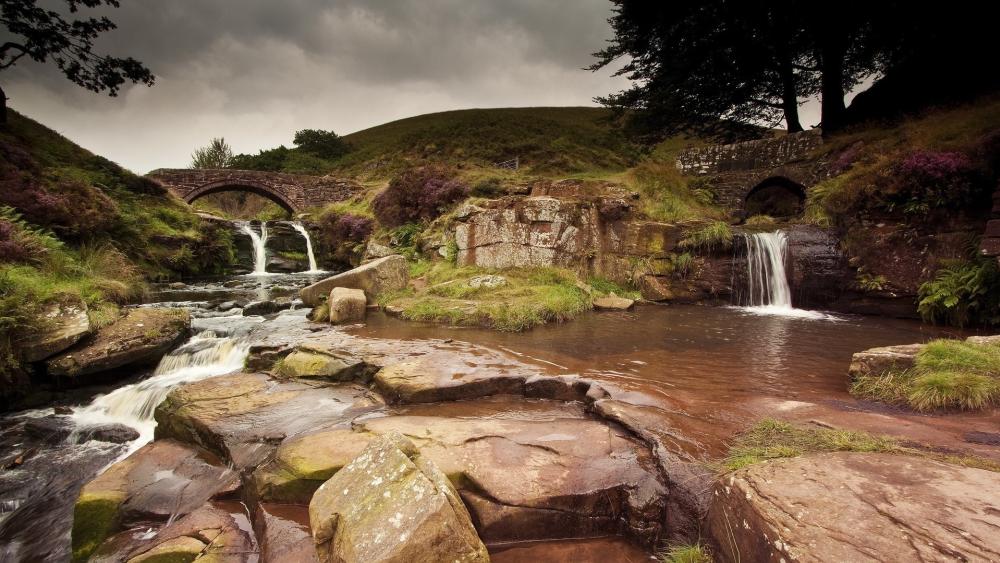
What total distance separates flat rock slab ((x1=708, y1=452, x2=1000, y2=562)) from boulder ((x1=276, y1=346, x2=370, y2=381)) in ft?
14.3

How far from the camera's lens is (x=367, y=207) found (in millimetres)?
19000

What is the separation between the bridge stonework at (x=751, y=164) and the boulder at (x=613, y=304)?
7062mm

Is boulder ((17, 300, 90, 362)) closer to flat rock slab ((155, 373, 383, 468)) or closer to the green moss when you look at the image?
flat rock slab ((155, 373, 383, 468))

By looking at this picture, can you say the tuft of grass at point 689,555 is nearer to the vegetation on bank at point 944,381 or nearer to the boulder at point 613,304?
the vegetation on bank at point 944,381

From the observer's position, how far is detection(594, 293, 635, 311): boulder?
34.5 feet

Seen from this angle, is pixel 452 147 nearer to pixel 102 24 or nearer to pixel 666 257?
pixel 102 24

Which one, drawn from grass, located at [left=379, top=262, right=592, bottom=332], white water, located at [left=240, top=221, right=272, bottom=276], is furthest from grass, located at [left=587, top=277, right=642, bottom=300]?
white water, located at [left=240, top=221, right=272, bottom=276]

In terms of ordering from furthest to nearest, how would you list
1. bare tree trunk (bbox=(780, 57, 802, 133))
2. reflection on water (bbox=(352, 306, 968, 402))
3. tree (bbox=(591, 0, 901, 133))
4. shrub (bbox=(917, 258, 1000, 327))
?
bare tree trunk (bbox=(780, 57, 802, 133)) < tree (bbox=(591, 0, 901, 133)) < shrub (bbox=(917, 258, 1000, 327)) < reflection on water (bbox=(352, 306, 968, 402))

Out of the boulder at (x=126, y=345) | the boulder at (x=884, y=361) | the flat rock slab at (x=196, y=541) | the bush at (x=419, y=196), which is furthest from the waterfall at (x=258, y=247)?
the boulder at (x=884, y=361)

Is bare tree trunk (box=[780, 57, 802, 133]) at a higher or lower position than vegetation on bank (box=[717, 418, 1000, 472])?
higher

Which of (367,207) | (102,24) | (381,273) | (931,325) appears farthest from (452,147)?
(931,325)

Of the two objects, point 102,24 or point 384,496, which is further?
point 102,24

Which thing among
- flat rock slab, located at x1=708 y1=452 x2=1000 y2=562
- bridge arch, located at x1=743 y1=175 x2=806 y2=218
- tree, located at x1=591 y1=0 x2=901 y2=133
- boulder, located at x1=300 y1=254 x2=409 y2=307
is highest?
tree, located at x1=591 y1=0 x2=901 y2=133

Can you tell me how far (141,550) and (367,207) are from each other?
57.8 feet
